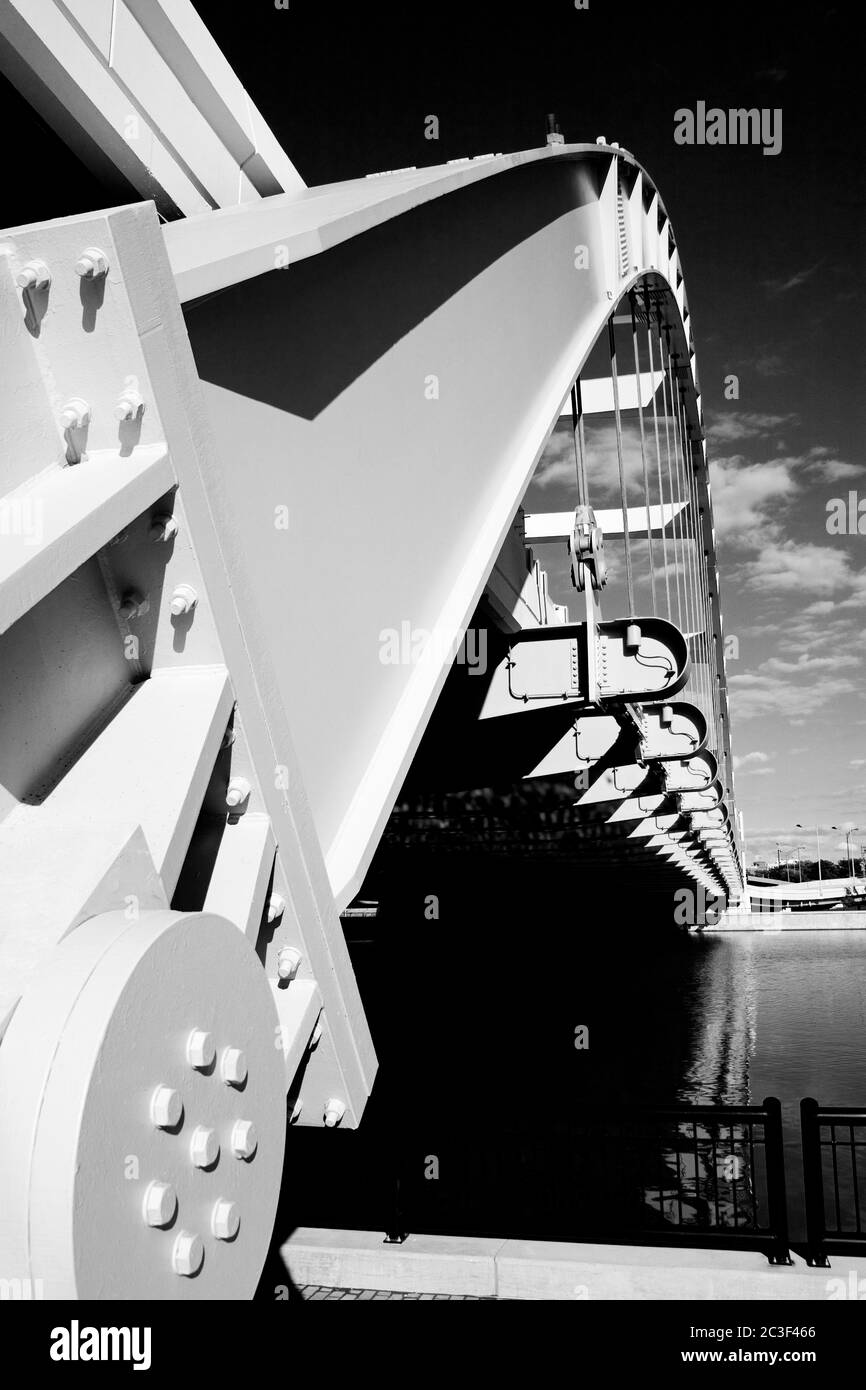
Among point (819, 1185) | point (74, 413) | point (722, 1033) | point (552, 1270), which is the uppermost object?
point (74, 413)

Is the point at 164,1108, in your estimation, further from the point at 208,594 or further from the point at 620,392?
the point at 620,392

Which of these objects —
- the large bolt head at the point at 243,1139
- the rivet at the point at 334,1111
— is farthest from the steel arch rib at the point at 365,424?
the large bolt head at the point at 243,1139

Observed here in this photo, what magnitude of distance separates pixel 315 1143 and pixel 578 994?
800 inches

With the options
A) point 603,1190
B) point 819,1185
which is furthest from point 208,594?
point 603,1190

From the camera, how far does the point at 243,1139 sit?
194 centimetres

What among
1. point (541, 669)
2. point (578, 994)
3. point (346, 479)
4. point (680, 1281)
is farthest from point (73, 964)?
point (578, 994)

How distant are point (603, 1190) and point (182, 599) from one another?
1036 centimetres

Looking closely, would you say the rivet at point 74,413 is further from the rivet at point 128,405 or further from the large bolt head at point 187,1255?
the large bolt head at point 187,1255

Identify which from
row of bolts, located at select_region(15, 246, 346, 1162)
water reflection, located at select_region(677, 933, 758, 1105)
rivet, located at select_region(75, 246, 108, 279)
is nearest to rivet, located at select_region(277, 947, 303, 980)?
row of bolts, located at select_region(15, 246, 346, 1162)

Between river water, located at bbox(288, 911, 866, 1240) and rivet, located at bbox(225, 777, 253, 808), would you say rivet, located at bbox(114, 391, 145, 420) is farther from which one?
river water, located at bbox(288, 911, 866, 1240)

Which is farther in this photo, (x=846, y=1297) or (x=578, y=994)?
(x=578, y=994)

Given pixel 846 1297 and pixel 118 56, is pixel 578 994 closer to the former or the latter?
pixel 846 1297

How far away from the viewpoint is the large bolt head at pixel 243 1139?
1927mm
